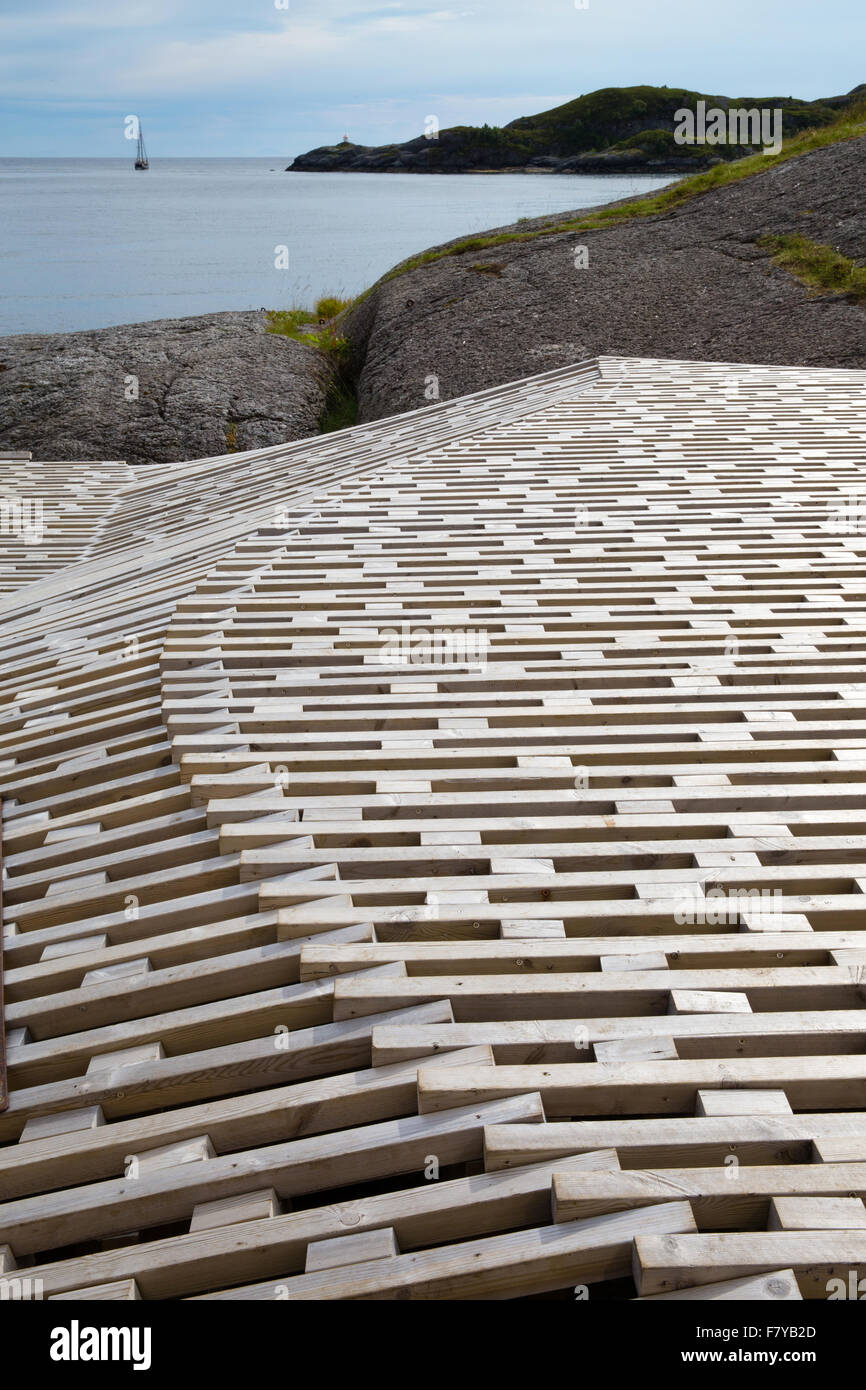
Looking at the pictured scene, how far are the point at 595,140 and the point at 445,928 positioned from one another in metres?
80.2

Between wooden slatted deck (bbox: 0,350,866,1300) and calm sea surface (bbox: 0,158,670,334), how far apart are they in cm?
1704

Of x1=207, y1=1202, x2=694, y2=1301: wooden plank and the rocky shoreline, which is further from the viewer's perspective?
the rocky shoreline

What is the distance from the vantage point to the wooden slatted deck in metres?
1.83

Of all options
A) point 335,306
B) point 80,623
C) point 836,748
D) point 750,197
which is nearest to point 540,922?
point 836,748

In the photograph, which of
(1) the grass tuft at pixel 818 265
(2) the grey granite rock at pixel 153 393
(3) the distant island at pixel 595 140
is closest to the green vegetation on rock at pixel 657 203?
(1) the grass tuft at pixel 818 265

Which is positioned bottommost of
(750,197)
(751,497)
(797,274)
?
(751,497)

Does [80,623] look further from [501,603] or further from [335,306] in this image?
[335,306]

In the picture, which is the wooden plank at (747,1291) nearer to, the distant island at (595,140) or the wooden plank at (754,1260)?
the wooden plank at (754,1260)

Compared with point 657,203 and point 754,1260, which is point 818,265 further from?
point 754,1260

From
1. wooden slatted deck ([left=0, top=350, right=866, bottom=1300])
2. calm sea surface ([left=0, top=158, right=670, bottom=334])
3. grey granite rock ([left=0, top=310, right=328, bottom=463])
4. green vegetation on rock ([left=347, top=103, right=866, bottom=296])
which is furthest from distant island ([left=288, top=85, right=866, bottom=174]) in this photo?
wooden slatted deck ([left=0, top=350, right=866, bottom=1300])

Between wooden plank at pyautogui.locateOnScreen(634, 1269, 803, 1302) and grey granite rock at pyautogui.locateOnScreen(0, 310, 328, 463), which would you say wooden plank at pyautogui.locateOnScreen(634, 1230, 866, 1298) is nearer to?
wooden plank at pyautogui.locateOnScreen(634, 1269, 803, 1302)

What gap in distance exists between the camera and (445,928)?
94.0 inches

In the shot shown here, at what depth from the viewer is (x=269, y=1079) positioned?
217cm

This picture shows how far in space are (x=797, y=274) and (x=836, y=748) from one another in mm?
12827
